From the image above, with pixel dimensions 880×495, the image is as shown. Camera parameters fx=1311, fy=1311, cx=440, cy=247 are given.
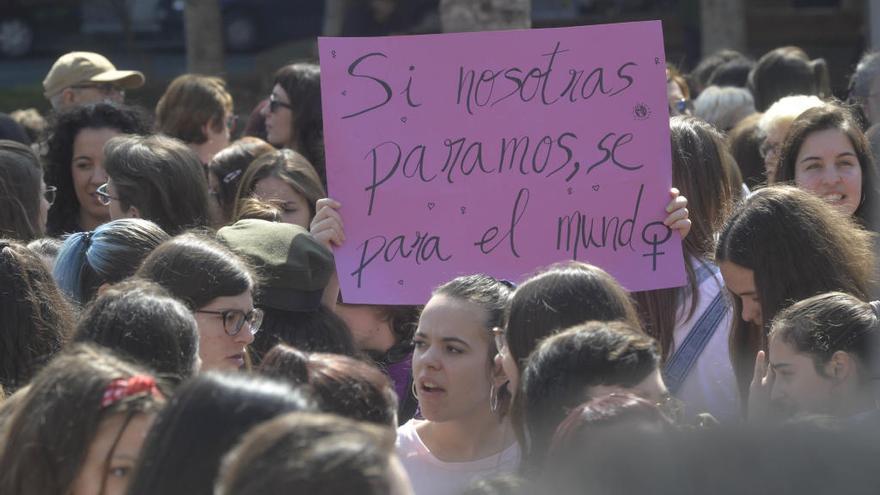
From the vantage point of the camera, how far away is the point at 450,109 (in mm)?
3980

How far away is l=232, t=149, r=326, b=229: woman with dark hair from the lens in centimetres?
473

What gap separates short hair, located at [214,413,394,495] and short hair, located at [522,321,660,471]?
2.35 ft

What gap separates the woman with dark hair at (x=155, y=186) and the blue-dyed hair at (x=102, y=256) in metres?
0.57

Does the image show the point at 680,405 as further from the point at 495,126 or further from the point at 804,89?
the point at 804,89

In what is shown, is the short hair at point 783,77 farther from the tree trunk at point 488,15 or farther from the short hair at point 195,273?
the short hair at point 195,273

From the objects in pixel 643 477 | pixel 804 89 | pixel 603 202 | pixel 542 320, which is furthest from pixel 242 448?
pixel 804 89

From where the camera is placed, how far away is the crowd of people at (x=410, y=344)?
161 cm

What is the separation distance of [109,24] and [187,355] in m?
18.2

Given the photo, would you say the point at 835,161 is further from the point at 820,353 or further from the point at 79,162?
the point at 79,162

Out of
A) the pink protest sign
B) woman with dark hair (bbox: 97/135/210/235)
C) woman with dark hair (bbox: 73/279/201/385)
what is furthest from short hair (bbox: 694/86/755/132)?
woman with dark hair (bbox: 73/279/201/385)

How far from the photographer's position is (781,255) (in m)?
3.39

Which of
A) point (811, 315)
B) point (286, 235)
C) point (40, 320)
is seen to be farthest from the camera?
Result: point (286, 235)

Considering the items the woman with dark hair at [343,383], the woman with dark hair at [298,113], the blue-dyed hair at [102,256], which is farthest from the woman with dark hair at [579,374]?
the woman with dark hair at [298,113]

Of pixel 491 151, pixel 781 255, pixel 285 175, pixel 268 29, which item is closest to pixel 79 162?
pixel 285 175
